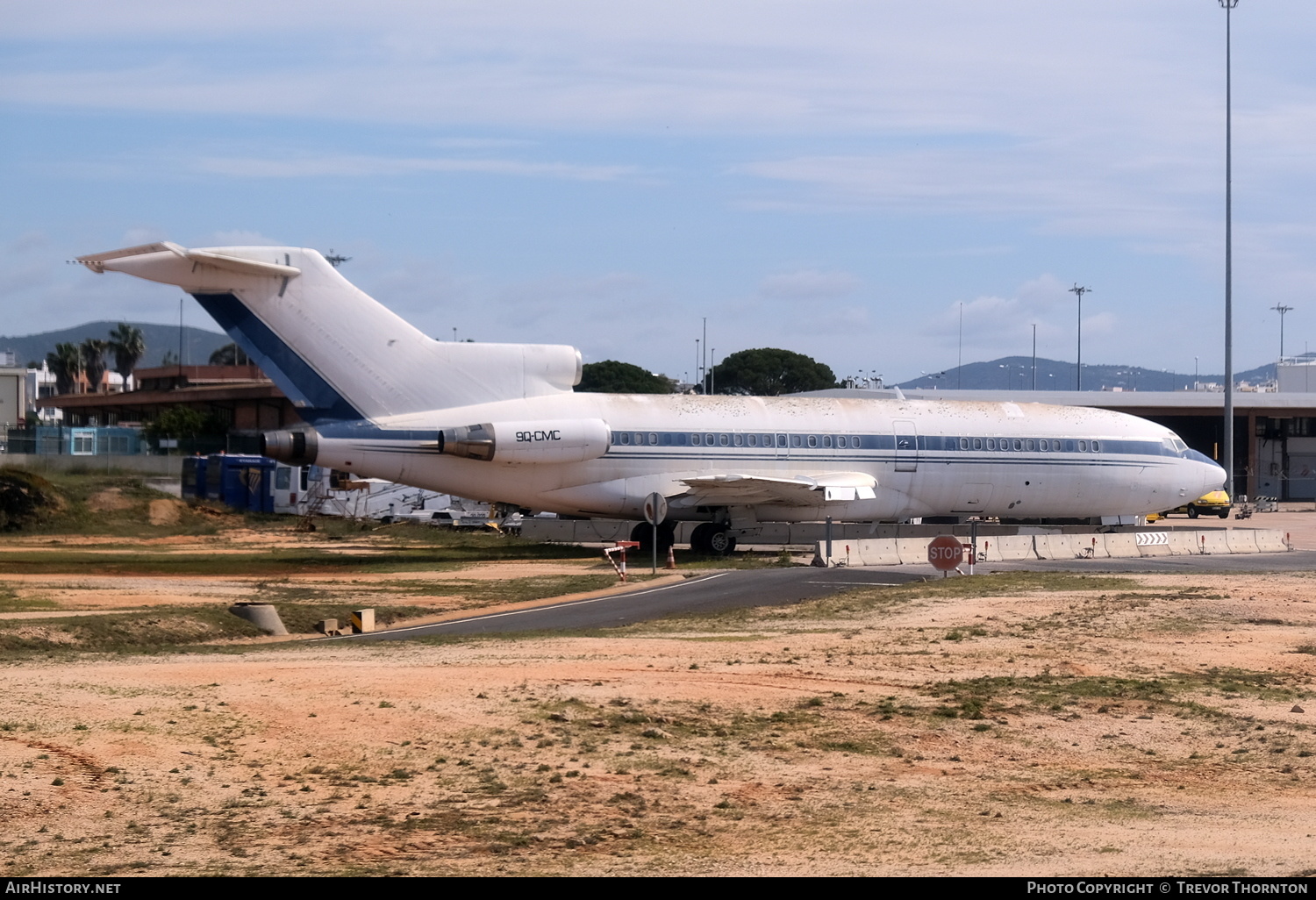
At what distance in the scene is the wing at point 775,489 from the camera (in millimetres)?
38844

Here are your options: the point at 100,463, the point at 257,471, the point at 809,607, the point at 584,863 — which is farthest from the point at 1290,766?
the point at 100,463

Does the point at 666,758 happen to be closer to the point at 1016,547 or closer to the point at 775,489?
the point at 775,489

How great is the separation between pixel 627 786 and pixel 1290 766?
6.07 metres

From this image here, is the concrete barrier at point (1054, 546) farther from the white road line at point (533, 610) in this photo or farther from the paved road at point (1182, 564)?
the white road line at point (533, 610)

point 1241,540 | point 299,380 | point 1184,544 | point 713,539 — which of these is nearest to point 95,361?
point 299,380

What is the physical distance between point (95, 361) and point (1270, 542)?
14203 cm

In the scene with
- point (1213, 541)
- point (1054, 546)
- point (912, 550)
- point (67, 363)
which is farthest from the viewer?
point (67, 363)

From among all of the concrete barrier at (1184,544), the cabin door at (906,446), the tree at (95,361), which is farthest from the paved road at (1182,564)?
Answer: the tree at (95,361)

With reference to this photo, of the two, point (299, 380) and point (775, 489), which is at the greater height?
point (299, 380)

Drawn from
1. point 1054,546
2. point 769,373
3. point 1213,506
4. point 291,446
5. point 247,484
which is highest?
point 769,373

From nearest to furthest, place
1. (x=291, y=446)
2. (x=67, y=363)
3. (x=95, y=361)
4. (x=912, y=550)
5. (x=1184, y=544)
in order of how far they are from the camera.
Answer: (x=291, y=446), (x=912, y=550), (x=1184, y=544), (x=95, y=361), (x=67, y=363)

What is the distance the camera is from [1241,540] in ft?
144

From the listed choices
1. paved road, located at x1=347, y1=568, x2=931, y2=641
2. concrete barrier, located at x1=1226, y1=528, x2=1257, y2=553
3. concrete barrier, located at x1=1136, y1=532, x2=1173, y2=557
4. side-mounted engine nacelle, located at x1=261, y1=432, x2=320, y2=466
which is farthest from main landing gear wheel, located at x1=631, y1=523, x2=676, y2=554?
concrete barrier, located at x1=1226, y1=528, x2=1257, y2=553

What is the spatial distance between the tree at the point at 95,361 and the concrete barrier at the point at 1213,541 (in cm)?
13835
